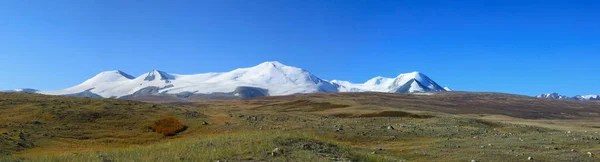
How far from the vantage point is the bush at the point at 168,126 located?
105ft

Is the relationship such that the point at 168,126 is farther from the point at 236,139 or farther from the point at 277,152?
the point at 277,152

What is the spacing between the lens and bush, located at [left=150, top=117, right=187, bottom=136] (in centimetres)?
3190

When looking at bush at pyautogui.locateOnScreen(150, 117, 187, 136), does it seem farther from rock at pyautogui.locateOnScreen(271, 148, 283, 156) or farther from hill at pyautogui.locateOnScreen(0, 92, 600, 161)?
rock at pyautogui.locateOnScreen(271, 148, 283, 156)

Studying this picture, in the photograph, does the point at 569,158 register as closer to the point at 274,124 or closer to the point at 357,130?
the point at 357,130

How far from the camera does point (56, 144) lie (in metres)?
27.2

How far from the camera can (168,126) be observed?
109 feet

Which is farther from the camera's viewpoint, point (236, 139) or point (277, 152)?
point (236, 139)

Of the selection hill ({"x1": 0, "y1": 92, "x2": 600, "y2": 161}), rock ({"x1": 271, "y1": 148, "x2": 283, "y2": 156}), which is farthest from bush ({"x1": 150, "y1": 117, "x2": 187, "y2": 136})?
rock ({"x1": 271, "y1": 148, "x2": 283, "y2": 156})

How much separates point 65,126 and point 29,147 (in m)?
6.25

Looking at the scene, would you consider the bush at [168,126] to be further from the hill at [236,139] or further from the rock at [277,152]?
the rock at [277,152]

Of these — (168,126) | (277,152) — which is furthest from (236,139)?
(168,126)

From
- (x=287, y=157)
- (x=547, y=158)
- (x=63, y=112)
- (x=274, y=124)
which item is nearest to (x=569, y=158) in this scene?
(x=547, y=158)

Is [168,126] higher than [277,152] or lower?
higher

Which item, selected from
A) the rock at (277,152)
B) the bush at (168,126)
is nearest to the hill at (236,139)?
the rock at (277,152)
